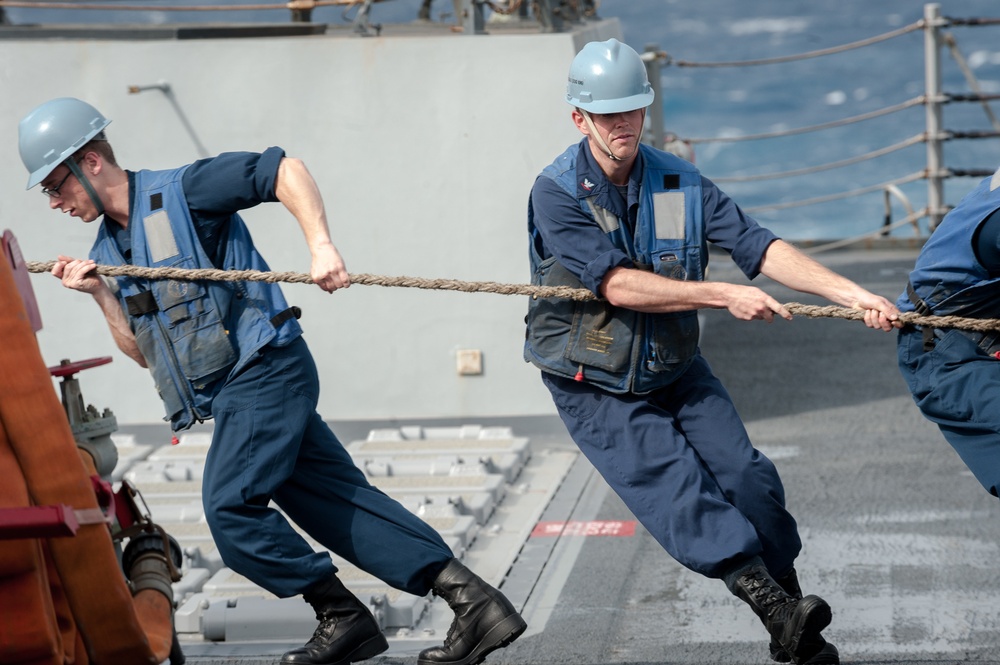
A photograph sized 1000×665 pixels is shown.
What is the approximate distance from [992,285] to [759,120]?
151ft

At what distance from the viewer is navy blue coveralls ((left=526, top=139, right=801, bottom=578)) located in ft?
14.3

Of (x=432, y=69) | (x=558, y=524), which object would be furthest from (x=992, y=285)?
(x=432, y=69)

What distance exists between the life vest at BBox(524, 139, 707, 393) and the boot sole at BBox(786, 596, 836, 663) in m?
0.81

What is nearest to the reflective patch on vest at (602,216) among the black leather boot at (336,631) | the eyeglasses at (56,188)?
the black leather boot at (336,631)

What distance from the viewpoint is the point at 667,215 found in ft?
14.8

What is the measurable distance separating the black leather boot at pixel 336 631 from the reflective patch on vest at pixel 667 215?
1.55 metres

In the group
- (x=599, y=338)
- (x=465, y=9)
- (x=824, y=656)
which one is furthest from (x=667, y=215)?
(x=465, y=9)

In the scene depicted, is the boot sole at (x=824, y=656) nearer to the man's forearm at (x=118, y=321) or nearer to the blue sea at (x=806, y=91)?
the man's forearm at (x=118, y=321)

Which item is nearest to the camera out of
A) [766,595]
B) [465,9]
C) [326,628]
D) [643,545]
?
[766,595]

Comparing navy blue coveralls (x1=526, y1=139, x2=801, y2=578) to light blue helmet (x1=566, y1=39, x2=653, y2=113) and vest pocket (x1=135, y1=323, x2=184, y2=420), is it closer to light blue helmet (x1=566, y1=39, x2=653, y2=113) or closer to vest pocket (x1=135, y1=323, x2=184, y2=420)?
light blue helmet (x1=566, y1=39, x2=653, y2=113)

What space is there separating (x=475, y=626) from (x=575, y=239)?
1.26m

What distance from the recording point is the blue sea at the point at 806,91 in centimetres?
3748

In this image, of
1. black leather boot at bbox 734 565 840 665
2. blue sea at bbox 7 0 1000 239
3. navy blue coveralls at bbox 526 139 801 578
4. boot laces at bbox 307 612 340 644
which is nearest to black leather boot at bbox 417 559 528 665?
boot laces at bbox 307 612 340 644

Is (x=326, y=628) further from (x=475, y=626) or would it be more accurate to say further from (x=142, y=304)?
(x=142, y=304)
